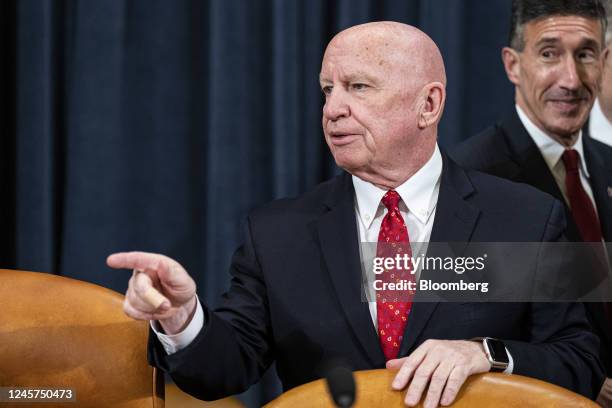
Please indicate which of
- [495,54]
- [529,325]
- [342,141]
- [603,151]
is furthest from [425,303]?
[495,54]

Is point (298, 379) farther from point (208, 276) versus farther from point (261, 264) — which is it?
point (208, 276)

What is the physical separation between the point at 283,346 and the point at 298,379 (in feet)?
0.22

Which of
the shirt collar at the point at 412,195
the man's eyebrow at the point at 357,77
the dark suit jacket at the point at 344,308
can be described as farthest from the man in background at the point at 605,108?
the man's eyebrow at the point at 357,77

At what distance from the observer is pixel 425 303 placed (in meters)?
1.58

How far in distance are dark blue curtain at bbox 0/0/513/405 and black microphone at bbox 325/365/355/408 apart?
4.49ft

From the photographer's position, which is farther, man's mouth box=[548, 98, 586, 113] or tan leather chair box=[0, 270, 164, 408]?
man's mouth box=[548, 98, 586, 113]

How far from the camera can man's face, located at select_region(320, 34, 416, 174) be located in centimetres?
162

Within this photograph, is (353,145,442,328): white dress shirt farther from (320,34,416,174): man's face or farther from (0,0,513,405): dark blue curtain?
(0,0,513,405): dark blue curtain

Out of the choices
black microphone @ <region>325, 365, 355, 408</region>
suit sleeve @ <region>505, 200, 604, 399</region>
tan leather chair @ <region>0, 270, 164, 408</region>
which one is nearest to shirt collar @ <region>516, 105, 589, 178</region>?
suit sleeve @ <region>505, 200, 604, 399</region>

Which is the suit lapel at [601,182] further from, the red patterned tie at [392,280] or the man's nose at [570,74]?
the red patterned tie at [392,280]

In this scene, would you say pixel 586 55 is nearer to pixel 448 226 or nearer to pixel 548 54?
pixel 548 54

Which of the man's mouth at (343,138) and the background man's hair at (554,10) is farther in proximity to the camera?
the background man's hair at (554,10)

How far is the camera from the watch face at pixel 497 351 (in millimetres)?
1418

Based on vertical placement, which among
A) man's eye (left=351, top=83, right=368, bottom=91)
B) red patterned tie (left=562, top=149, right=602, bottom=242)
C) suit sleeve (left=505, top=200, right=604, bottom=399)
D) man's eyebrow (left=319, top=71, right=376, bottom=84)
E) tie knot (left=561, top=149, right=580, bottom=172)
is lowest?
suit sleeve (left=505, top=200, right=604, bottom=399)
